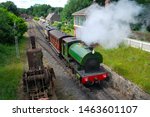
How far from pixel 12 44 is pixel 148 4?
67.6 feet

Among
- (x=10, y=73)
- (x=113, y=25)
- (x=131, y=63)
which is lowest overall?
(x=10, y=73)

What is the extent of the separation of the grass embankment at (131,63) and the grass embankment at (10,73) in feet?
26.2

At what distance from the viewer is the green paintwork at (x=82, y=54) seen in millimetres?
16938

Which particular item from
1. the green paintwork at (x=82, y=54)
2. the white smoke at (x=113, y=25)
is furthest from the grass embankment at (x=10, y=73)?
the white smoke at (x=113, y=25)

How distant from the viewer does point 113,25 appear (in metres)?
27.1

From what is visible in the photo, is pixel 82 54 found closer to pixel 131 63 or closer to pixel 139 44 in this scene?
pixel 131 63

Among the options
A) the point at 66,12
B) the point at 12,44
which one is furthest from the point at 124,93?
the point at 66,12

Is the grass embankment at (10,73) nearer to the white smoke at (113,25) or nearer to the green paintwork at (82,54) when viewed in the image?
the green paintwork at (82,54)

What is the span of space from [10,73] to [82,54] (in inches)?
281

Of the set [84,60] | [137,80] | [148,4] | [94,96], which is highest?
[148,4]

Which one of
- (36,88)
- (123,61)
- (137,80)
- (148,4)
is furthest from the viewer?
(148,4)

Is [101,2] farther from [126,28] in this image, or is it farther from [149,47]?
[149,47]

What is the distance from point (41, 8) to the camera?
176 m

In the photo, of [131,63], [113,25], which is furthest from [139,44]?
[113,25]
